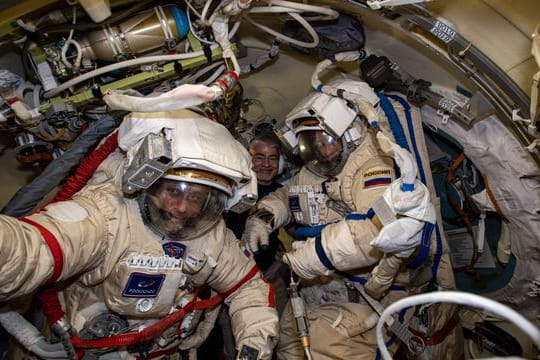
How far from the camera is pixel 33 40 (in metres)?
2.06

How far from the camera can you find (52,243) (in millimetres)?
1505

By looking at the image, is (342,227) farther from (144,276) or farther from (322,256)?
(144,276)

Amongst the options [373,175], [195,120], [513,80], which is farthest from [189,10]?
[513,80]

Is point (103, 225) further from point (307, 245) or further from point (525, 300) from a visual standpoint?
point (525, 300)

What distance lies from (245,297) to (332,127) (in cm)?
122

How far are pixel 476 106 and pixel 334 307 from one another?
157cm

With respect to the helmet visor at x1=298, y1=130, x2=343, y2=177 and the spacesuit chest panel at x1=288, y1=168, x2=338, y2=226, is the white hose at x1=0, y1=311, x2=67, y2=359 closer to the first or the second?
the spacesuit chest panel at x1=288, y1=168, x2=338, y2=226

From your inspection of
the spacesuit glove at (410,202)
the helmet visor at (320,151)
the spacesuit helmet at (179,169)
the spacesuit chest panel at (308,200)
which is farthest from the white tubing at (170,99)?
the spacesuit chest panel at (308,200)

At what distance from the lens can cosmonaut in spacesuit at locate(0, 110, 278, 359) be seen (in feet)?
5.62

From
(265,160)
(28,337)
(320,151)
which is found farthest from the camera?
(265,160)

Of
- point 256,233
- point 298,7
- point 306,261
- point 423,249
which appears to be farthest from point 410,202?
point 256,233

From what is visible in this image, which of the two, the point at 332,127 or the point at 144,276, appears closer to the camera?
the point at 144,276

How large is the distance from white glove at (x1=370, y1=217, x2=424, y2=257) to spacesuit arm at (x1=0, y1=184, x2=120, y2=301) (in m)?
1.30

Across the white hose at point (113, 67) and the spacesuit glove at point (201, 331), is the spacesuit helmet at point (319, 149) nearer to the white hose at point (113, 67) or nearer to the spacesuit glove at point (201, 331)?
the white hose at point (113, 67)
